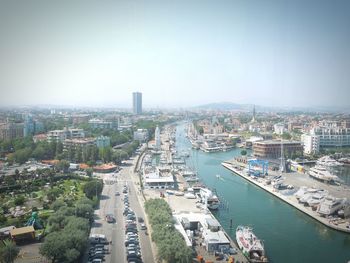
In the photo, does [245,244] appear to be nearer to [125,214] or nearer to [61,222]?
[125,214]

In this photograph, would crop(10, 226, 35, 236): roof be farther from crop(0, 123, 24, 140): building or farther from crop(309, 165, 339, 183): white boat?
crop(0, 123, 24, 140): building

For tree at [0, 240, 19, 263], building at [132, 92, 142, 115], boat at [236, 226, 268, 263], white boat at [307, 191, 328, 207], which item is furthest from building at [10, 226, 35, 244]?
building at [132, 92, 142, 115]

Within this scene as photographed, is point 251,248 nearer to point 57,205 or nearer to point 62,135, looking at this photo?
point 57,205

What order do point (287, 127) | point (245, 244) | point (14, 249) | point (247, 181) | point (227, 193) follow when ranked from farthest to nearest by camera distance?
1. point (287, 127)
2. point (247, 181)
3. point (227, 193)
4. point (245, 244)
5. point (14, 249)

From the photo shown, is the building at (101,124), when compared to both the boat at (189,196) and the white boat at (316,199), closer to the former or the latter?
the boat at (189,196)

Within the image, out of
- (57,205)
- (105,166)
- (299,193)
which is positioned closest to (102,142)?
(105,166)

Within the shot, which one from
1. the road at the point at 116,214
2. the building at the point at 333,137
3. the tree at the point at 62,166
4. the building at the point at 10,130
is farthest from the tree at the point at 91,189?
the building at the point at 333,137

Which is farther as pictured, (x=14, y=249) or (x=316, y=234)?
(x=316, y=234)

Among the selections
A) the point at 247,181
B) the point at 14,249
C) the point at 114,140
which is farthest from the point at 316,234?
the point at 114,140
